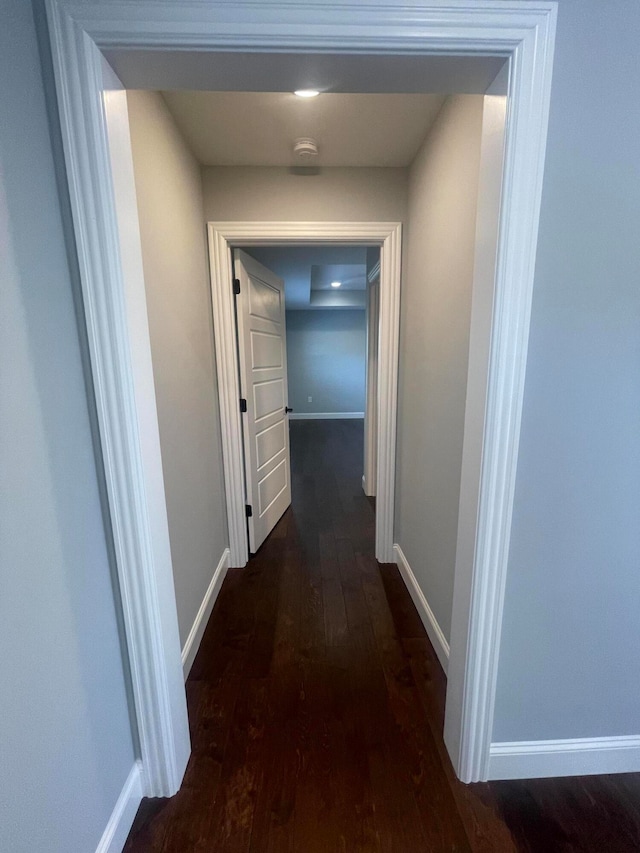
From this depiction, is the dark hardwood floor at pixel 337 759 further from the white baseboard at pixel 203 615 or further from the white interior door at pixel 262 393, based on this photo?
the white interior door at pixel 262 393

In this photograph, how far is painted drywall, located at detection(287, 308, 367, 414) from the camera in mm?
7504

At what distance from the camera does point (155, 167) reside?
1.42 meters

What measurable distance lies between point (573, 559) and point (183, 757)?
1.42 meters

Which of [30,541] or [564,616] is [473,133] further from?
[30,541]

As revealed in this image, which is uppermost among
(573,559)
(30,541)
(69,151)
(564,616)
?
(69,151)

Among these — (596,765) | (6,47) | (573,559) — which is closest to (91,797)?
(573,559)

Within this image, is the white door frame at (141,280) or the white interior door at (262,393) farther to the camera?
the white interior door at (262,393)

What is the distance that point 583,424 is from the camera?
1018 mm

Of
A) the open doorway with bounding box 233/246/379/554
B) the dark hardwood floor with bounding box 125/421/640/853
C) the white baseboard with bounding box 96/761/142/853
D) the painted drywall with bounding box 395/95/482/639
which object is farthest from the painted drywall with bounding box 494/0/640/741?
the open doorway with bounding box 233/246/379/554

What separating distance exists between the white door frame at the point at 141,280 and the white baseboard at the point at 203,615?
0.45 m

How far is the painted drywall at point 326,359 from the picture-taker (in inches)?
295

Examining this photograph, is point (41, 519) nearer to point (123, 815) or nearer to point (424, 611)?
point (123, 815)

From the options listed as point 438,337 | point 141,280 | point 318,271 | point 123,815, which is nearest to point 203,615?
point 123,815

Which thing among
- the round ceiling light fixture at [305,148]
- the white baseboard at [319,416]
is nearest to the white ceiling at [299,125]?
the round ceiling light fixture at [305,148]
